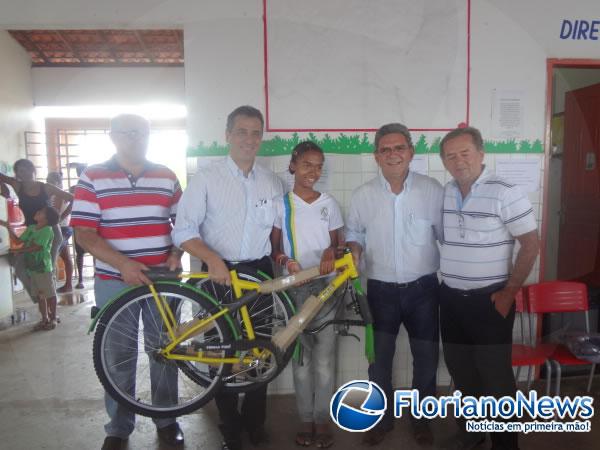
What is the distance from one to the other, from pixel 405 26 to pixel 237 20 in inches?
40.4

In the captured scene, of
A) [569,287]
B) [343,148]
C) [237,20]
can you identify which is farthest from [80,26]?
[569,287]

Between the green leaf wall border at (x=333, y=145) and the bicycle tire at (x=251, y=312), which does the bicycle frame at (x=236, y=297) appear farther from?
the green leaf wall border at (x=333, y=145)

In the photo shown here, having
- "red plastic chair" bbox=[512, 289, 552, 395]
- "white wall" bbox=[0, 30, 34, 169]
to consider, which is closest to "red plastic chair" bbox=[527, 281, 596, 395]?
"red plastic chair" bbox=[512, 289, 552, 395]

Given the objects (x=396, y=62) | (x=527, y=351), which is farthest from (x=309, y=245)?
(x=527, y=351)

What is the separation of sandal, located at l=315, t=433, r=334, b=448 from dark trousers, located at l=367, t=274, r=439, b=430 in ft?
1.20

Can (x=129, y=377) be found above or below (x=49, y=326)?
above

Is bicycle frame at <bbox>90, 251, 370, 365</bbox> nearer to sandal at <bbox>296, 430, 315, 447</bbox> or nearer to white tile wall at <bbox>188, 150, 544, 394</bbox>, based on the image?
sandal at <bbox>296, 430, 315, 447</bbox>

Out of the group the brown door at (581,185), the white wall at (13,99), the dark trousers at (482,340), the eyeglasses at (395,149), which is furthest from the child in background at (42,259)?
the brown door at (581,185)

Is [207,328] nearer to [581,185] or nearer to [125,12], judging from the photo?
[125,12]

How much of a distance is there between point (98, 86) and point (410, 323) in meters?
5.99

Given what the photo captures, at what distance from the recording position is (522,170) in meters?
2.77

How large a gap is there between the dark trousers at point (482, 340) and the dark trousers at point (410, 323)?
0.25 ft

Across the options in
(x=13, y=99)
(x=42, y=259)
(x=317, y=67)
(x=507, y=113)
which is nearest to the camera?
(x=317, y=67)

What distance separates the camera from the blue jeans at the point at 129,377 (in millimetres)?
2053
